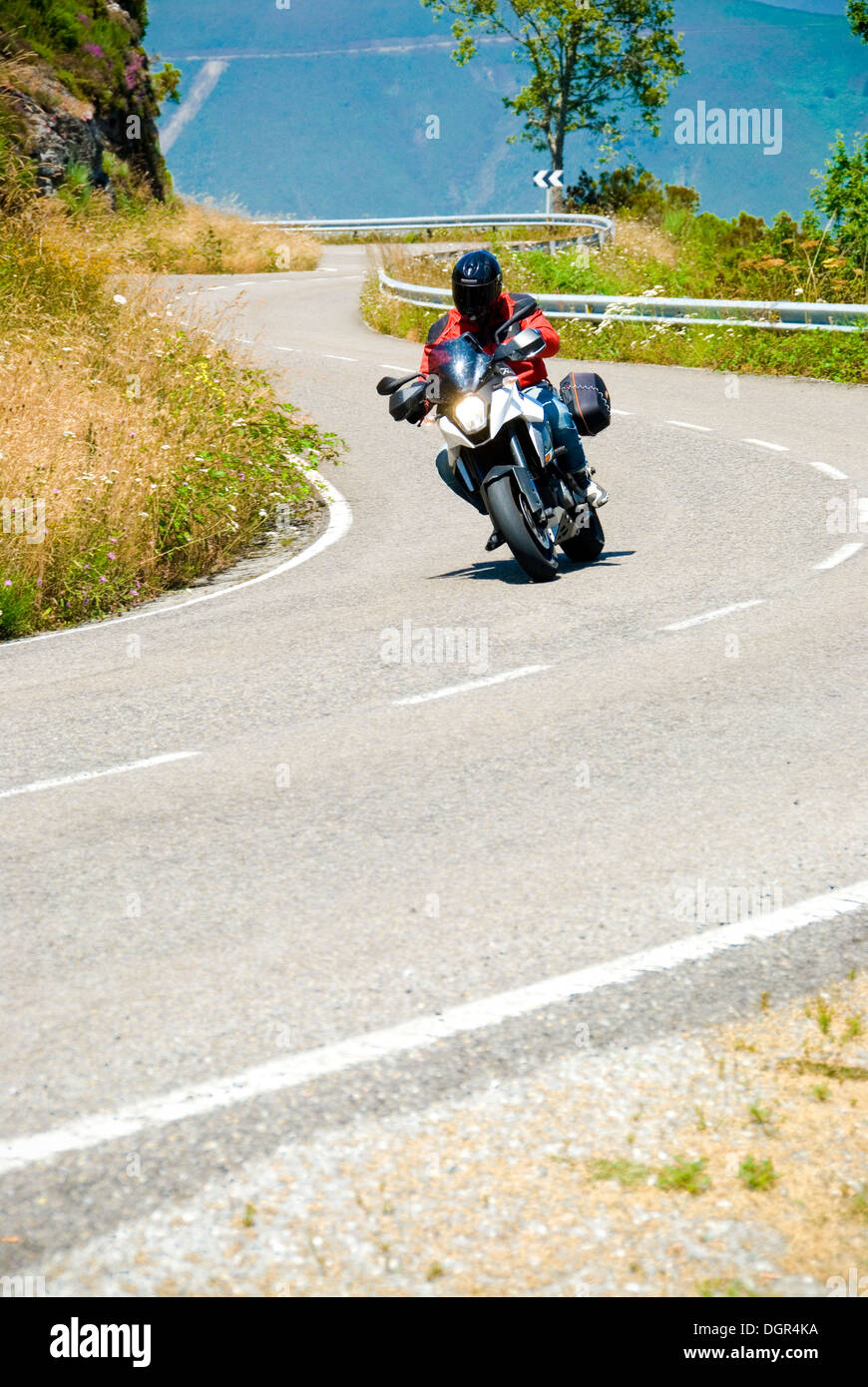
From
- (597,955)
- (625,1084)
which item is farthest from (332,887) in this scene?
(625,1084)

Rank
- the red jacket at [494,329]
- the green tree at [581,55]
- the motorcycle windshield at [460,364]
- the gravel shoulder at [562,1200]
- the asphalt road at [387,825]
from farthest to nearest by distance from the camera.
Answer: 1. the green tree at [581,55]
2. the red jacket at [494,329]
3. the motorcycle windshield at [460,364]
4. the asphalt road at [387,825]
5. the gravel shoulder at [562,1200]

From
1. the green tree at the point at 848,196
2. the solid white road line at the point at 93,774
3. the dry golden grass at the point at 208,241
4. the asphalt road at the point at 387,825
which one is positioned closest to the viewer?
the asphalt road at the point at 387,825

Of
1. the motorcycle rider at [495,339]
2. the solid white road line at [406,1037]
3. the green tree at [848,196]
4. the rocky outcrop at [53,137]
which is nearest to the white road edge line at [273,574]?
the motorcycle rider at [495,339]

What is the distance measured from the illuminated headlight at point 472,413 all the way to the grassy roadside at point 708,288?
1071cm

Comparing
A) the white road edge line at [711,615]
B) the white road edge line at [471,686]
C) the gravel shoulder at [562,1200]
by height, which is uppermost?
the white road edge line at [711,615]

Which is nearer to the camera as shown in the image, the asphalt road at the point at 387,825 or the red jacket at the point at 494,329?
the asphalt road at the point at 387,825

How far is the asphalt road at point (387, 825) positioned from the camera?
3.71 metres

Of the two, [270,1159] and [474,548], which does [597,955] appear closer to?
[270,1159]

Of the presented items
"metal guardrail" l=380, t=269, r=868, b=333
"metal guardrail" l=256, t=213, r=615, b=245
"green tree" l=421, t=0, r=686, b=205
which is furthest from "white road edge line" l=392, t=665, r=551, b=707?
"green tree" l=421, t=0, r=686, b=205

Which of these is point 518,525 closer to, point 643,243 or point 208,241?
point 643,243

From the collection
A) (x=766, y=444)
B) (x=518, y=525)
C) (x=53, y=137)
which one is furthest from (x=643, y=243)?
(x=518, y=525)

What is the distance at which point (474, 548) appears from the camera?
10930mm

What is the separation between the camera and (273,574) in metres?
10.9

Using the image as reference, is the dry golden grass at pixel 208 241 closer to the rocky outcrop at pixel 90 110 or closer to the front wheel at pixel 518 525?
the rocky outcrop at pixel 90 110
